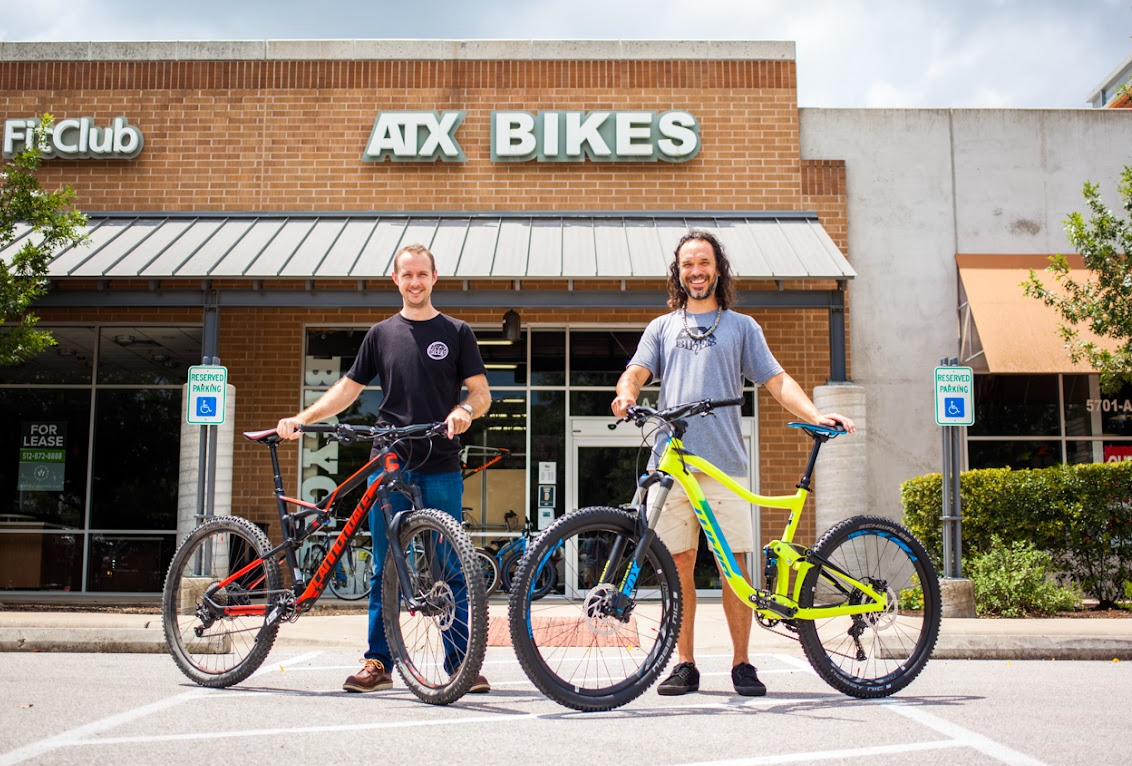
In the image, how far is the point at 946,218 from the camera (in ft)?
49.6

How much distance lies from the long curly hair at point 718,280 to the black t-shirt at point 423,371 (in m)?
1.02

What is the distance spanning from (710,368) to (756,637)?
168 inches

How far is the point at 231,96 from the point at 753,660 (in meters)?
11.4

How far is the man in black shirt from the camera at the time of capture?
5.34m

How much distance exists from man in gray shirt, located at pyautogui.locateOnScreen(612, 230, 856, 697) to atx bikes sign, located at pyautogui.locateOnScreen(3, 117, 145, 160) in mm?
11969

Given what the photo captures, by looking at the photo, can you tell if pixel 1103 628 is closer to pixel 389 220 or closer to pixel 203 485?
pixel 203 485

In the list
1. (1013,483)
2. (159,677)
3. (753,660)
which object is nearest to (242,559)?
(159,677)

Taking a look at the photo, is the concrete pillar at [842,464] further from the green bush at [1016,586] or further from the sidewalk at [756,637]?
the sidewalk at [756,637]

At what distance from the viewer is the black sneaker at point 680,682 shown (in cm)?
514

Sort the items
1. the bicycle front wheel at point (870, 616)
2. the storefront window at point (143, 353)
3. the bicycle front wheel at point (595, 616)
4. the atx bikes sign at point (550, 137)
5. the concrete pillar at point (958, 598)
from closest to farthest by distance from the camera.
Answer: the bicycle front wheel at point (595, 616) → the bicycle front wheel at point (870, 616) → the concrete pillar at point (958, 598) → the atx bikes sign at point (550, 137) → the storefront window at point (143, 353)

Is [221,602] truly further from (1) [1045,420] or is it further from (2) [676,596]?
(1) [1045,420]

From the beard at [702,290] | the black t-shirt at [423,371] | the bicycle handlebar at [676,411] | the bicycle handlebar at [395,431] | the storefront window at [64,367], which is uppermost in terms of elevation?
the storefront window at [64,367]

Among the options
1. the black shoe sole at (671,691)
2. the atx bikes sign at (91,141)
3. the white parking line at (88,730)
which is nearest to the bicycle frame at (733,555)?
the black shoe sole at (671,691)

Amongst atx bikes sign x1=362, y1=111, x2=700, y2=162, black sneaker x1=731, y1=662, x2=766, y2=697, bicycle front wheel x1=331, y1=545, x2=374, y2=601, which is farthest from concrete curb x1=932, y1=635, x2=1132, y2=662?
atx bikes sign x1=362, y1=111, x2=700, y2=162
